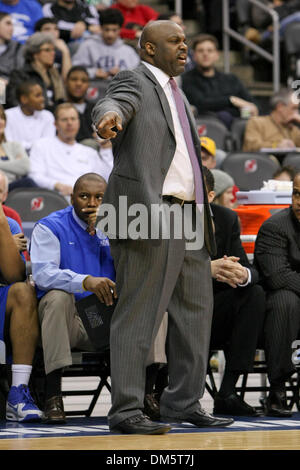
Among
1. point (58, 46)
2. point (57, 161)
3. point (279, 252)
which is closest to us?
point (279, 252)

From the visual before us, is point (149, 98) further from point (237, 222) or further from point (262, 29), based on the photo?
point (262, 29)

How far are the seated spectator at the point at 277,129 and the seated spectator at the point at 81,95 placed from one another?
56.1 inches

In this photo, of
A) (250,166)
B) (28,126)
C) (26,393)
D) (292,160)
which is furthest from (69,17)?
(26,393)

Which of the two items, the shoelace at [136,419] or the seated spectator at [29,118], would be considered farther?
the seated spectator at [29,118]

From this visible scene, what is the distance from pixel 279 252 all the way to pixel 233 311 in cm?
38

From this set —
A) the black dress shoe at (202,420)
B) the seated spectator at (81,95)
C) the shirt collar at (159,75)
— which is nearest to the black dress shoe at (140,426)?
the black dress shoe at (202,420)

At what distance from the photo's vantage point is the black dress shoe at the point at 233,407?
473 cm

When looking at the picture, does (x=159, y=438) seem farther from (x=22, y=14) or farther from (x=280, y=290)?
(x=22, y=14)

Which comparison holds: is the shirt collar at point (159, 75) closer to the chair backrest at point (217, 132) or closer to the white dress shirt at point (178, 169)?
the white dress shirt at point (178, 169)

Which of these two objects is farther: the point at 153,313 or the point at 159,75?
the point at 159,75

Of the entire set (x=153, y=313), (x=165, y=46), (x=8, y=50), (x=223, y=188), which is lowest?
(x=153, y=313)

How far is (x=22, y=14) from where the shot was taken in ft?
33.2

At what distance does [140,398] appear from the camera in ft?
12.7

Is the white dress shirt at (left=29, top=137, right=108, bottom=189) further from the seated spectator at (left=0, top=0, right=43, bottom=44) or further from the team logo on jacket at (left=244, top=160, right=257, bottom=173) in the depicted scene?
the seated spectator at (left=0, top=0, right=43, bottom=44)
